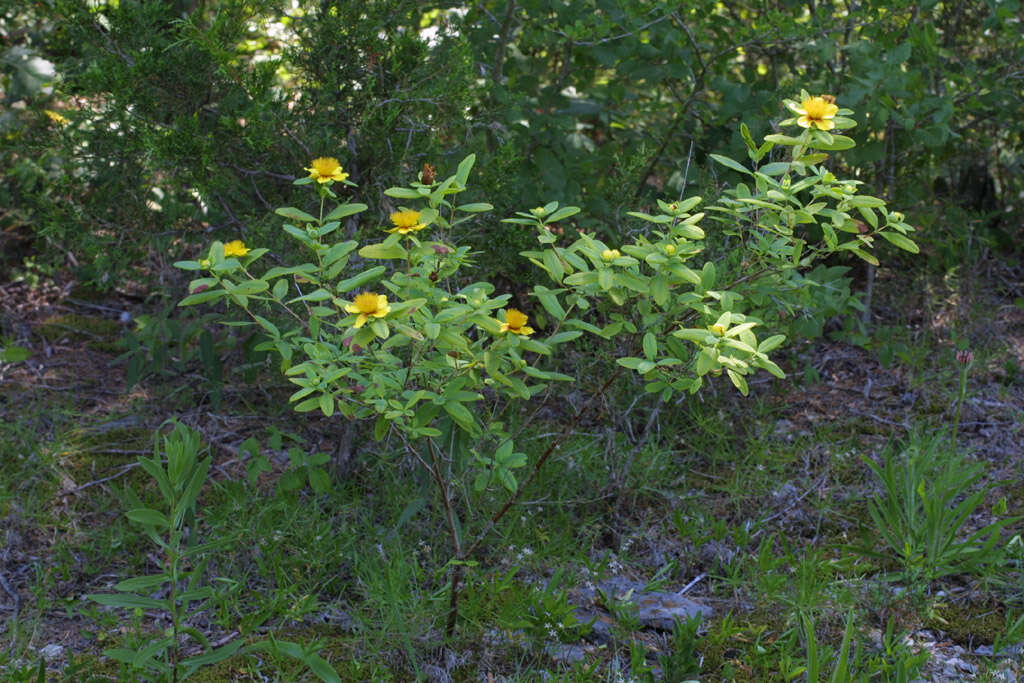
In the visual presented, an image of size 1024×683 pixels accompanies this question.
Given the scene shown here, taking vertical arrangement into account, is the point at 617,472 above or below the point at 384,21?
below

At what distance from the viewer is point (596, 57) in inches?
136

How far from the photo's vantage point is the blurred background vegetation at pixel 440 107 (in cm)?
295

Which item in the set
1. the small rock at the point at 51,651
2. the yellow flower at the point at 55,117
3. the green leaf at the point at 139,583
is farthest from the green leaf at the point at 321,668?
the yellow flower at the point at 55,117

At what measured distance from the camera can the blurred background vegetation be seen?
2951 millimetres

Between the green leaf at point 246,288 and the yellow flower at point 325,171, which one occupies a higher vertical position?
the yellow flower at point 325,171

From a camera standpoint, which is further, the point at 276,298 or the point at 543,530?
→ the point at 543,530

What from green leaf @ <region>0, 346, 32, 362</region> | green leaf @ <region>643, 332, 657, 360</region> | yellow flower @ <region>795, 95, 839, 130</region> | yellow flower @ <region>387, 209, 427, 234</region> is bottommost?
green leaf @ <region>0, 346, 32, 362</region>

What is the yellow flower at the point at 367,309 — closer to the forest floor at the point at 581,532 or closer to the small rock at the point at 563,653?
the forest floor at the point at 581,532

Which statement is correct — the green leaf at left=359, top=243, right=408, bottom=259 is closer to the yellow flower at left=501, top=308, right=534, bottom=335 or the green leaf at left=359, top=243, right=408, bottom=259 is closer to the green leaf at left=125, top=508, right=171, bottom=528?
the yellow flower at left=501, top=308, right=534, bottom=335

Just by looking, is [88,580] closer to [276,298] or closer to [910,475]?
[276,298]

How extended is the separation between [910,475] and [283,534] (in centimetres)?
172

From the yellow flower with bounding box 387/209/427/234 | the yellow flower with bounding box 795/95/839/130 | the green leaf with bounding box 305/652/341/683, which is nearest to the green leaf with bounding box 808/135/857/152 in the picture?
the yellow flower with bounding box 795/95/839/130

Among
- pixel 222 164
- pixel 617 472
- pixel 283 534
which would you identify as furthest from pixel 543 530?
pixel 222 164

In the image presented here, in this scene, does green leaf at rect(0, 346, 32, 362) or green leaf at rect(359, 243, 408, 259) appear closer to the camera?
green leaf at rect(359, 243, 408, 259)
